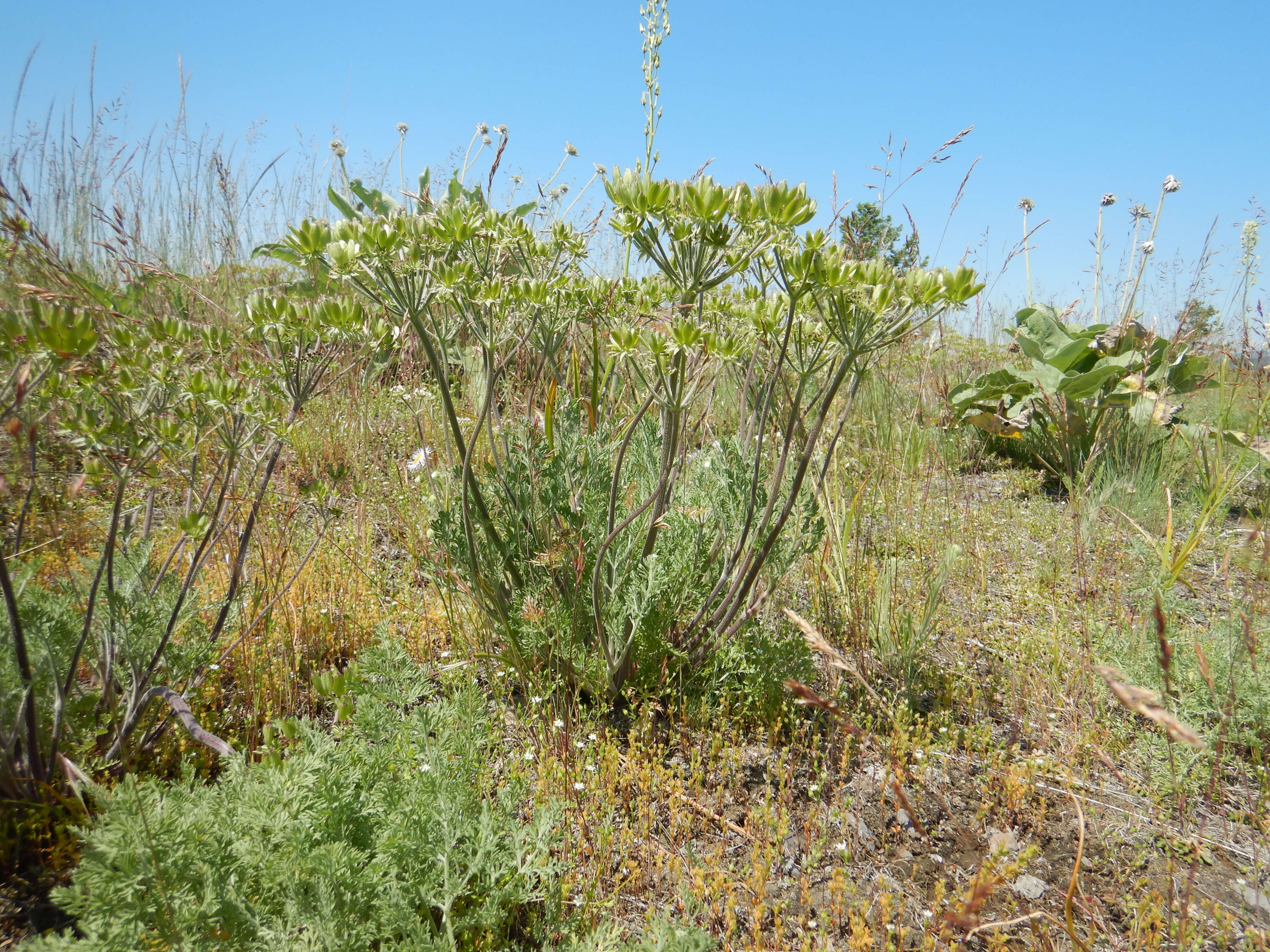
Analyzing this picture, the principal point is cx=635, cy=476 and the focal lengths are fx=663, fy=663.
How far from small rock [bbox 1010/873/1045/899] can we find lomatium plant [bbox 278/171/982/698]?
962 mm

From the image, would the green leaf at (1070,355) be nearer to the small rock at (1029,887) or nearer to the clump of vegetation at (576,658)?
the clump of vegetation at (576,658)

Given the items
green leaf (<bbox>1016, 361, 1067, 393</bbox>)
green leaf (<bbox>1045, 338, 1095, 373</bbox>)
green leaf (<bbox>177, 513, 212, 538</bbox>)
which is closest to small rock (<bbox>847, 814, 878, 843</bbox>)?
green leaf (<bbox>177, 513, 212, 538</bbox>)

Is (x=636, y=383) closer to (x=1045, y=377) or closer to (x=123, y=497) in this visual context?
(x=123, y=497)

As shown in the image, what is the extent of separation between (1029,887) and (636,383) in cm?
191

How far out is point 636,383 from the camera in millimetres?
2529

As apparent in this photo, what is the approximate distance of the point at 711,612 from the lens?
2223 millimetres

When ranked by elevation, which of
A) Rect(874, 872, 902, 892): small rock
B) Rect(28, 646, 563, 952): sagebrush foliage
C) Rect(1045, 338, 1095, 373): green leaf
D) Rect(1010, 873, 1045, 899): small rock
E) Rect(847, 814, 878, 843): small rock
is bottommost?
Rect(1010, 873, 1045, 899): small rock

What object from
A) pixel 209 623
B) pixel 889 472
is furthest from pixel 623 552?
pixel 889 472

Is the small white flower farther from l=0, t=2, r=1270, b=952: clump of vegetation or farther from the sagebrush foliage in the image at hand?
the sagebrush foliage

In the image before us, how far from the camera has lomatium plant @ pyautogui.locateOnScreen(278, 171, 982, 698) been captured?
1.52 meters

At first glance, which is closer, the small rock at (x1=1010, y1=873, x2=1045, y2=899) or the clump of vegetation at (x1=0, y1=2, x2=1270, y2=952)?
the clump of vegetation at (x1=0, y1=2, x2=1270, y2=952)

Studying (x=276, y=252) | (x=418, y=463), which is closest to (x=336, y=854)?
(x=418, y=463)

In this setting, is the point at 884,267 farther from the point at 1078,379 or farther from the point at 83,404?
the point at 1078,379

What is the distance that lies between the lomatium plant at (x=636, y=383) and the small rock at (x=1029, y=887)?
0.96m
